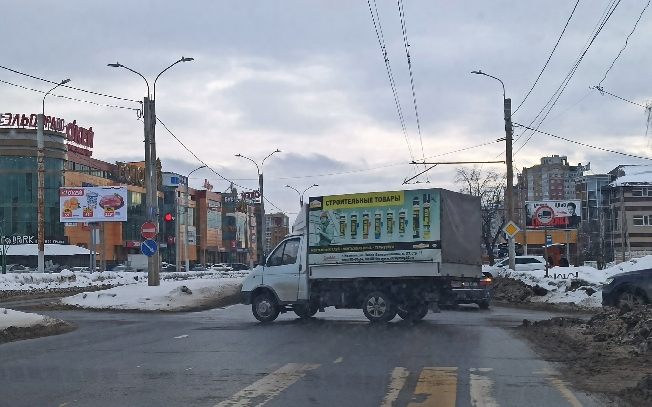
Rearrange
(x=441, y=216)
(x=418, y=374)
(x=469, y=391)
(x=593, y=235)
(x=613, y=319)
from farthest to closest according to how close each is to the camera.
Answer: (x=593, y=235)
(x=441, y=216)
(x=613, y=319)
(x=418, y=374)
(x=469, y=391)

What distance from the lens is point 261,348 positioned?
43.3ft

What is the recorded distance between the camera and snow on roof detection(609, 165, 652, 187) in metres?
88.8

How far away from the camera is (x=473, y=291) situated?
2136cm

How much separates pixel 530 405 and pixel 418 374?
7.61 ft

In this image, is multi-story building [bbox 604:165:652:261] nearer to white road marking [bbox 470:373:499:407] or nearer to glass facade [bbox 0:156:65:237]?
glass facade [bbox 0:156:65:237]

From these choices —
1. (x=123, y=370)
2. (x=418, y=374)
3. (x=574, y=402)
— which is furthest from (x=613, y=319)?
(x=123, y=370)

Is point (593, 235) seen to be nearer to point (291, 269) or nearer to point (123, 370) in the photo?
point (291, 269)

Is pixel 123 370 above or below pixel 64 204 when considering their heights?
below

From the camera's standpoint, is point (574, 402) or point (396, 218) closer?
point (574, 402)

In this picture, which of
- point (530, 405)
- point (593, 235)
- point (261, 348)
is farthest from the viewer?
point (593, 235)

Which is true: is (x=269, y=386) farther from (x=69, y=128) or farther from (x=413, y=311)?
(x=69, y=128)

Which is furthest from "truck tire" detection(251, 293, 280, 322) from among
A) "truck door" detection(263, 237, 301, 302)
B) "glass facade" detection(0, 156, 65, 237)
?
"glass facade" detection(0, 156, 65, 237)

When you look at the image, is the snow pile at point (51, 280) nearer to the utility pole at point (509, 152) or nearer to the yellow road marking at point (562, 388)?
the utility pole at point (509, 152)

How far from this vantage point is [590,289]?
2516 cm
